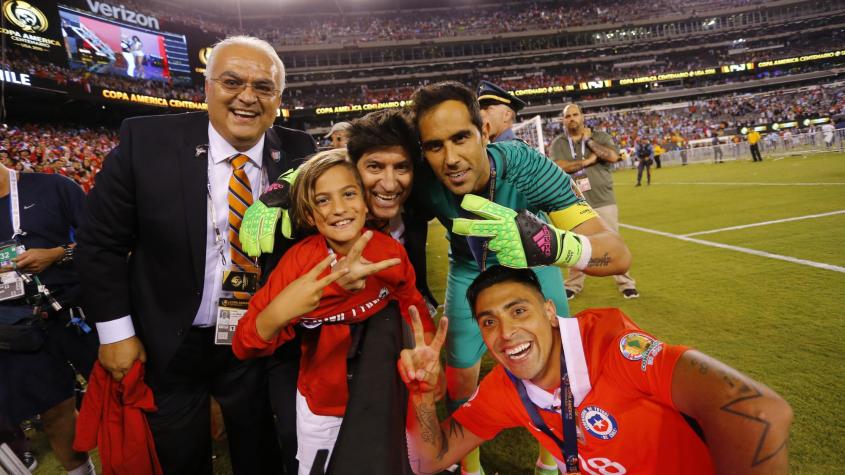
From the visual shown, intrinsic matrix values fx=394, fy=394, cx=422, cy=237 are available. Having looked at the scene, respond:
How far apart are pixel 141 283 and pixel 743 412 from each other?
107 inches

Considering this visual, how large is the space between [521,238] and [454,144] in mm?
712

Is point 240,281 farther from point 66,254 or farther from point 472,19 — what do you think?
point 472,19

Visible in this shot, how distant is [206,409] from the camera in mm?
2318

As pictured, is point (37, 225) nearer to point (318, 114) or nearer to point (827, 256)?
point (827, 256)

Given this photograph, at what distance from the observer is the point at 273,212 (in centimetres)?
196

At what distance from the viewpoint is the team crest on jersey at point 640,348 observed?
1.52m

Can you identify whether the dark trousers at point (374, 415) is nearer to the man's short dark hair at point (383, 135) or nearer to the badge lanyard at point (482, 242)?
the badge lanyard at point (482, 242)

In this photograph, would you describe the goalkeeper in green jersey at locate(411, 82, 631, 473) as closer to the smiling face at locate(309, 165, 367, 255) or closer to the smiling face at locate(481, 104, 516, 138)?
the smiling face at locate(309, 165, 367, 255)

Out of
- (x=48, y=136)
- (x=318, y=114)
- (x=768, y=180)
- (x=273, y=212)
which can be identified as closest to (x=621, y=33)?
(x=318, y=114)

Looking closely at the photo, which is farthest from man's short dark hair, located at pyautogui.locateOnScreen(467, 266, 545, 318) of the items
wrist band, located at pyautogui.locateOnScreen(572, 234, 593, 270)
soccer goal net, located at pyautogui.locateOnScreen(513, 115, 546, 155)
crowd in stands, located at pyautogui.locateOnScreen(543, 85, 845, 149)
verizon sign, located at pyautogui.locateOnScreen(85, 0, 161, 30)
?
crowd in stands, located at pyautogui.locateOnScreen(543, 85, 845, 149)

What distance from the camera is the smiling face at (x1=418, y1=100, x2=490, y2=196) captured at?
221 centimetres

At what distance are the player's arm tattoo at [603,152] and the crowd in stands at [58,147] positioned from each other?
1664 cm

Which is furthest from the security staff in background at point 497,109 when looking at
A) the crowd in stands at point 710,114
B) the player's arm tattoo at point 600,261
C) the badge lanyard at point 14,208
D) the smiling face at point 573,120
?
the crowd in stands at point 710,114

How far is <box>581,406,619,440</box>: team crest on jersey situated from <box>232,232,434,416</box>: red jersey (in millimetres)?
774
